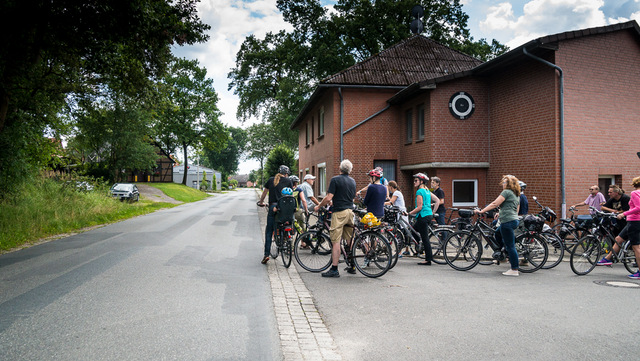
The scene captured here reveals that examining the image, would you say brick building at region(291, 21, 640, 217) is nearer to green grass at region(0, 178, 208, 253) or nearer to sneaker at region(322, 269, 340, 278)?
sneaker at region(322, 269, 340, 278)

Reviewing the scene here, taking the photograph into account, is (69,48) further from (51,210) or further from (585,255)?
(585,255)

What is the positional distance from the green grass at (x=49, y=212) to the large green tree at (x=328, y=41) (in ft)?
42.8

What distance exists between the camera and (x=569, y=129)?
460 inches

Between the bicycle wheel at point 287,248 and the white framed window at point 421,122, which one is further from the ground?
the white framed window at point 421,122

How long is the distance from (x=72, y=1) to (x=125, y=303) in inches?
257

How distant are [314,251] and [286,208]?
945 millimetres

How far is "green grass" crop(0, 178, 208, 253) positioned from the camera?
10.9 meters

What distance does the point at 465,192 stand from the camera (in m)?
15.1

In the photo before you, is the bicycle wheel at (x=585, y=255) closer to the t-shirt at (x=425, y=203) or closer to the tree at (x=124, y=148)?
the t-shirt at (x=425, y=203)

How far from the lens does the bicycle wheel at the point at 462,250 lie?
314 inches

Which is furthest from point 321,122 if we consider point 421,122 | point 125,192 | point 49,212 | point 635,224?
point 125,192

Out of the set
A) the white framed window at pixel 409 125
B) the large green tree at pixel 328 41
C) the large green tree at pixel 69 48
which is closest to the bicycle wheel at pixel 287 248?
the large green tree at pixel 69 48

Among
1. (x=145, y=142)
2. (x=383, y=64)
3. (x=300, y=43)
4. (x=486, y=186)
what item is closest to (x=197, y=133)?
(x=145, y=142)

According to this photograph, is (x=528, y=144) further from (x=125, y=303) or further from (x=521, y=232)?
(x=125, y=303)
